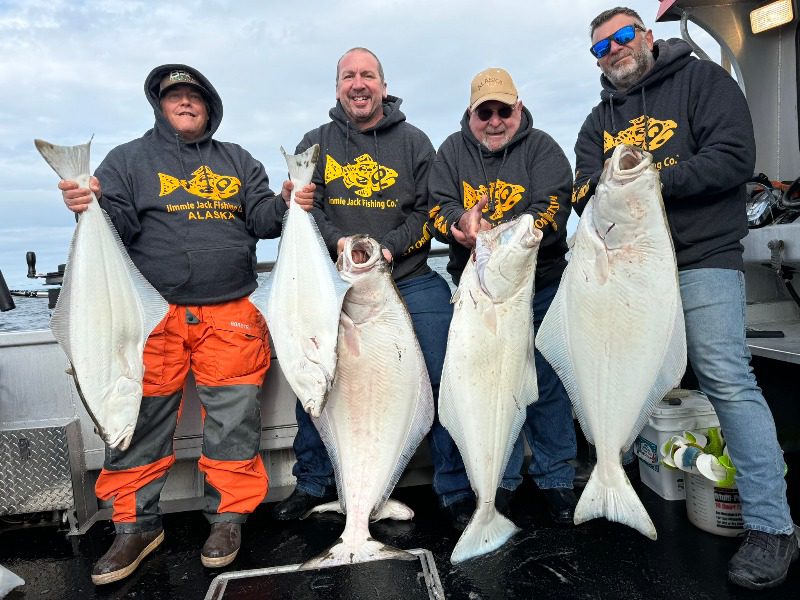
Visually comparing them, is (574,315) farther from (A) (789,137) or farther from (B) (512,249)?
(A) (789,137)

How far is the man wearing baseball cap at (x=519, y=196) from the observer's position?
130 inches

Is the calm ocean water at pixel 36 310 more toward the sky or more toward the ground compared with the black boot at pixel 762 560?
more toward the sky

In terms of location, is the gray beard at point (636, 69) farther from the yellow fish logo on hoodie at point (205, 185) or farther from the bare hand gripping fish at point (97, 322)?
the bare hand gripping fish at point (97, 322)

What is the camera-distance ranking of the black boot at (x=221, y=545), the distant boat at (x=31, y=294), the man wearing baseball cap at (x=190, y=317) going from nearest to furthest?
1. the black boot at (x=221, y=545)
2. the man wearing baseball cap at (x=190, y=317)
3. the distant boat at (x=31, y=294)

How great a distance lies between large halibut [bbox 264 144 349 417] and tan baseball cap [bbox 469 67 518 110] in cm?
106

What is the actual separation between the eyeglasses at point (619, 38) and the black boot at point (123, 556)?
11.5ft

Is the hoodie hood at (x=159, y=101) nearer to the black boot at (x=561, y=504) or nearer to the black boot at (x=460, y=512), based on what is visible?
the black boot at (x=460, y=512)

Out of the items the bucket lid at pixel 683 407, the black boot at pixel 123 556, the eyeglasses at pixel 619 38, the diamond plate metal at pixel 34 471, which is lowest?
the black boot at pixel 123 556

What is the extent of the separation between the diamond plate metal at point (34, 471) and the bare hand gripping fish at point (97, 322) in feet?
4.21

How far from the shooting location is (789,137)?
461 cm

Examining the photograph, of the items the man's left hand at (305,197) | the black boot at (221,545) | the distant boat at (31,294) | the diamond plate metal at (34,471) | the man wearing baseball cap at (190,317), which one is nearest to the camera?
the man's left hand at (305,197)

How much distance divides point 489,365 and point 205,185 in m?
1.90

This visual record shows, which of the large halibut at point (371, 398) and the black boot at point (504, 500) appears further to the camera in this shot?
the black boot at point (504, 500)

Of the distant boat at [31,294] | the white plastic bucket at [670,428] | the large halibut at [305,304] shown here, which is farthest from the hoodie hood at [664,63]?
the distant boat at [31,294]
